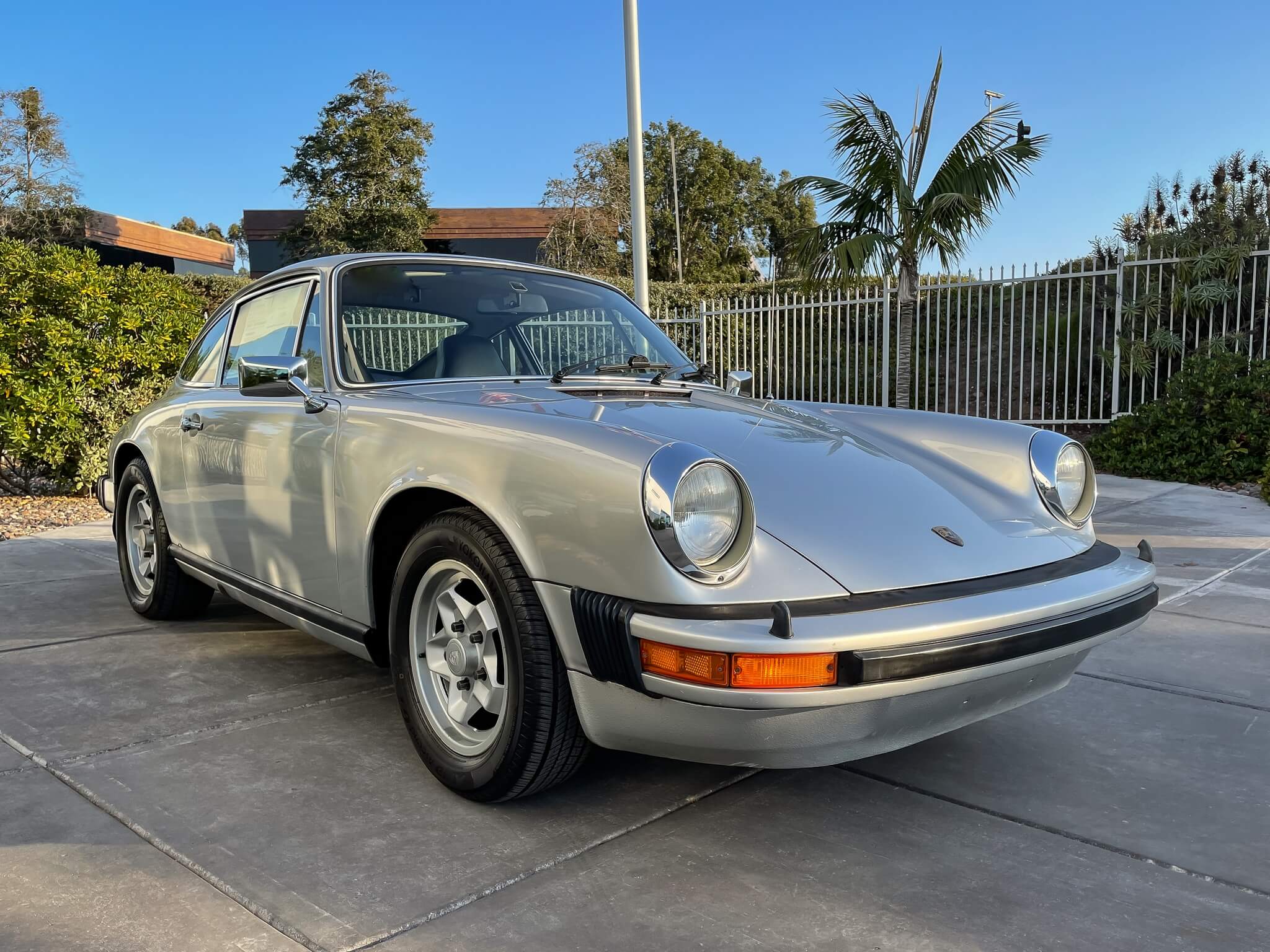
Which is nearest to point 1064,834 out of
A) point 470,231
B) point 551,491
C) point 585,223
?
point 551,491

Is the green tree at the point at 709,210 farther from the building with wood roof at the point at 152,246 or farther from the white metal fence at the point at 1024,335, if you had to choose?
the white metal fence at the point at 1024,335

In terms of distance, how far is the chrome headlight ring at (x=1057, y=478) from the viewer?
9.43 feet

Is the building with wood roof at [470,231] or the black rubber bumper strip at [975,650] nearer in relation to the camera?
the black rubber bumper strip at [975,650]

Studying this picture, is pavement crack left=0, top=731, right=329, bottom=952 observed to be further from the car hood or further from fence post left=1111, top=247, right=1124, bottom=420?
fence post left=1111, top=247, right=1124, bottom=420

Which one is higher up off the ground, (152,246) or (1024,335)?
(152,246)

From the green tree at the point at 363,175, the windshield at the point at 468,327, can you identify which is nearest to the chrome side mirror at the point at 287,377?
the windshield at the point at 468,327

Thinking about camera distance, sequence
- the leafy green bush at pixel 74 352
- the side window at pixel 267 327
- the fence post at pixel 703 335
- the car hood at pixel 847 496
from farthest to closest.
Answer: the fence post at pixel 703 335 → the leafy green bush at pixel 74 352 → the side window at pixel 267 327 → the car hood at pixel 847 496

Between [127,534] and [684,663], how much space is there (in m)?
3.67

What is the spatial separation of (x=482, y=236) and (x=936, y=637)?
141 feet

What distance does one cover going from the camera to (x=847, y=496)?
2471mm

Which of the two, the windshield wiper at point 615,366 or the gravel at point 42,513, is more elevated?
the windshield wiper at point 615,366

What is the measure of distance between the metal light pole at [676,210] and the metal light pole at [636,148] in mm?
33262

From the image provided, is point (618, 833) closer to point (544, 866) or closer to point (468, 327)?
point (544, 866)

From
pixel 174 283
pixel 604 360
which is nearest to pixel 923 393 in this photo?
pixel 174 283
